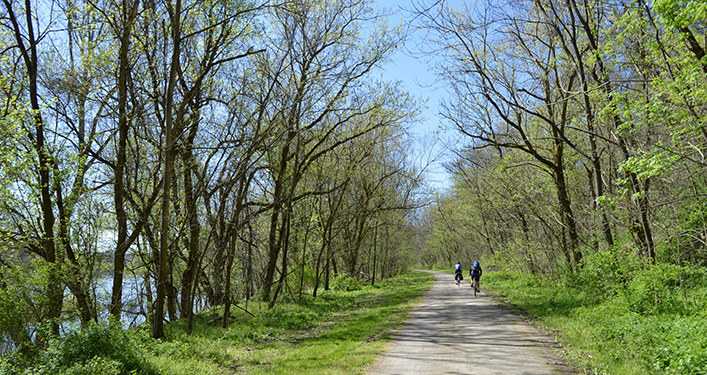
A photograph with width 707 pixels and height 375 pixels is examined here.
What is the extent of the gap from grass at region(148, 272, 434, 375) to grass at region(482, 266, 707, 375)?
3979 mm

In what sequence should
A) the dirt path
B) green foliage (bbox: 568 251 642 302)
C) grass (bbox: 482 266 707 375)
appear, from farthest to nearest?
green foliage (bbox: 568 251 642 302) → the dirt path → grass (bbox: 482 266 707 375)

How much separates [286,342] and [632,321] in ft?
25.9

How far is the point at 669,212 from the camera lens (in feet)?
37.4

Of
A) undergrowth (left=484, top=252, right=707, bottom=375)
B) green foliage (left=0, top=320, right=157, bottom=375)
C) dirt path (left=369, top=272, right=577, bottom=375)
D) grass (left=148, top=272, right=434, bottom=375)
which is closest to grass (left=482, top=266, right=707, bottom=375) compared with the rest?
undergrowth (left=484, top=252, right=707, bottom=375)

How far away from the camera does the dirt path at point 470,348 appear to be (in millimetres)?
6891

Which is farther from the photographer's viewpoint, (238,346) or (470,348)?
(238,346)

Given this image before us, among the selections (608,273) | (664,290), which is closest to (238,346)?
(664,290)

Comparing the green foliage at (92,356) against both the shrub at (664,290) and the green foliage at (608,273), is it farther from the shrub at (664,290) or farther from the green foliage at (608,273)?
the green foliage at (608,273)

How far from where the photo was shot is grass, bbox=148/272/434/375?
7.93 metres

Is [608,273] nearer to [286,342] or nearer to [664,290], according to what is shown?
[664,290]

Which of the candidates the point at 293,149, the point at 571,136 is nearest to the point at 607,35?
the point at 571,136

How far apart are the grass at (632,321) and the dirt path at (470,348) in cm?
52

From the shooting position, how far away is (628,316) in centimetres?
875

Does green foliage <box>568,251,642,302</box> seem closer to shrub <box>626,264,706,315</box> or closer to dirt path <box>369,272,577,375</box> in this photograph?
shrub <box>626,264,706,315</box>
